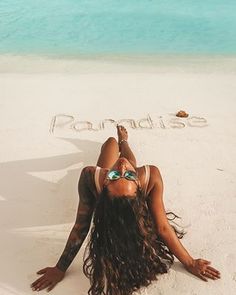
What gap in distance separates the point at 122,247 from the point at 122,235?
0.10 m

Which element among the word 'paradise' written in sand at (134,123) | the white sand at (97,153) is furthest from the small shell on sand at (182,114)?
the white sand at (97,153)

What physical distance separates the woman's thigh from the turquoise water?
5.46 metres

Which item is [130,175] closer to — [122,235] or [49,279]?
[122,235]

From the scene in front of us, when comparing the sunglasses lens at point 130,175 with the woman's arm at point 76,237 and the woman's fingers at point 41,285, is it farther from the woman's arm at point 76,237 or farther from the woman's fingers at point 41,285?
the woman's fingers at point 41,285

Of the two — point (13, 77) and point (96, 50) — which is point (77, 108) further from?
point (96, 50)

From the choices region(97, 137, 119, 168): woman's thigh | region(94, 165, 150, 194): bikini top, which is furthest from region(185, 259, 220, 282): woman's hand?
region(97, 137, 119, 168): woman's thigh

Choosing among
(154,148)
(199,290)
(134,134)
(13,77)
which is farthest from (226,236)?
(13,77)

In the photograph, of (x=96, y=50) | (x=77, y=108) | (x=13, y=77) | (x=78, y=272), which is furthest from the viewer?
(x=96, y=50)

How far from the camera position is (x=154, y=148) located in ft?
15.4

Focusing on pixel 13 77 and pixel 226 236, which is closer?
pixel 226 236

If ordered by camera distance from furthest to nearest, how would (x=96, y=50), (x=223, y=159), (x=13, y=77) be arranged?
(x=96, y=50), (x=13, y=77), (x=223, y=159)

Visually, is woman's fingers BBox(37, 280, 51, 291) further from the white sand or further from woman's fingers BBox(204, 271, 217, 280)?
woman's fingers BBox(204, 271, 217, 280)

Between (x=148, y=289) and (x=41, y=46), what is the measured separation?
743cm

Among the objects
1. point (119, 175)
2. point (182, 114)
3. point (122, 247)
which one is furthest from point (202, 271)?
point (182, 114)
